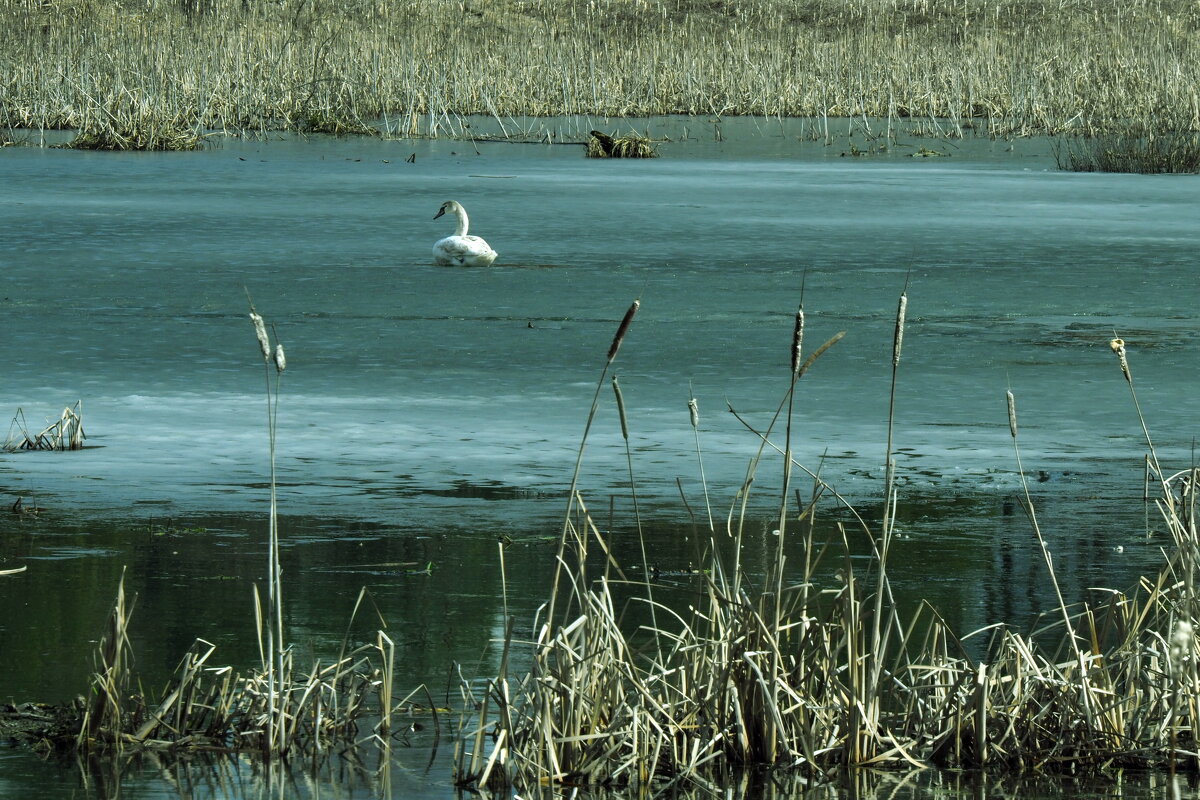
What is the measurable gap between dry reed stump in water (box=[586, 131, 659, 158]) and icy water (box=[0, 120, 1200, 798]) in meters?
4.54

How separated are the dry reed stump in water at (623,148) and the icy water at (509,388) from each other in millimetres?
4537

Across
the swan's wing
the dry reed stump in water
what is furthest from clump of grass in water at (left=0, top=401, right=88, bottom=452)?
the dry reed stump in water

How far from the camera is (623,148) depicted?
927 inches

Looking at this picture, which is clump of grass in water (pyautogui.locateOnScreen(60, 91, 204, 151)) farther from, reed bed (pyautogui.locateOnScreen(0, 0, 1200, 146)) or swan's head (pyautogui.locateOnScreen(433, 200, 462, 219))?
swan's head (pyautogui.locateOnScreen(433, 200, 462, 219))

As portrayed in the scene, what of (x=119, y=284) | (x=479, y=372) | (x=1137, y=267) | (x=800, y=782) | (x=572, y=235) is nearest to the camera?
(x=800, y=782)

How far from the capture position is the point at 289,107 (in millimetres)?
27328

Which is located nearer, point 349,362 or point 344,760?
point 344,760

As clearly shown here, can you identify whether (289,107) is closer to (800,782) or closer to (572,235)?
(572,235)

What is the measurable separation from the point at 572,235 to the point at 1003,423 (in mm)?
7656

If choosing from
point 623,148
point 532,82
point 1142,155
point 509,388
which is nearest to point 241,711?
point 509,388

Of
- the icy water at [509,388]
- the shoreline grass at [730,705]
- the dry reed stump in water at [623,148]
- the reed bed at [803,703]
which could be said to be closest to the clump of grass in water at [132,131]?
the dry reed stump in water at [623,148]

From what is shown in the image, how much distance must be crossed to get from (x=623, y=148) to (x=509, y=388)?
14.9 m

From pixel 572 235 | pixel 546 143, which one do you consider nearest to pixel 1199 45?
pixel 546 143

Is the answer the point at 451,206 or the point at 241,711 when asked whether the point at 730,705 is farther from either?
the point at 451,206
